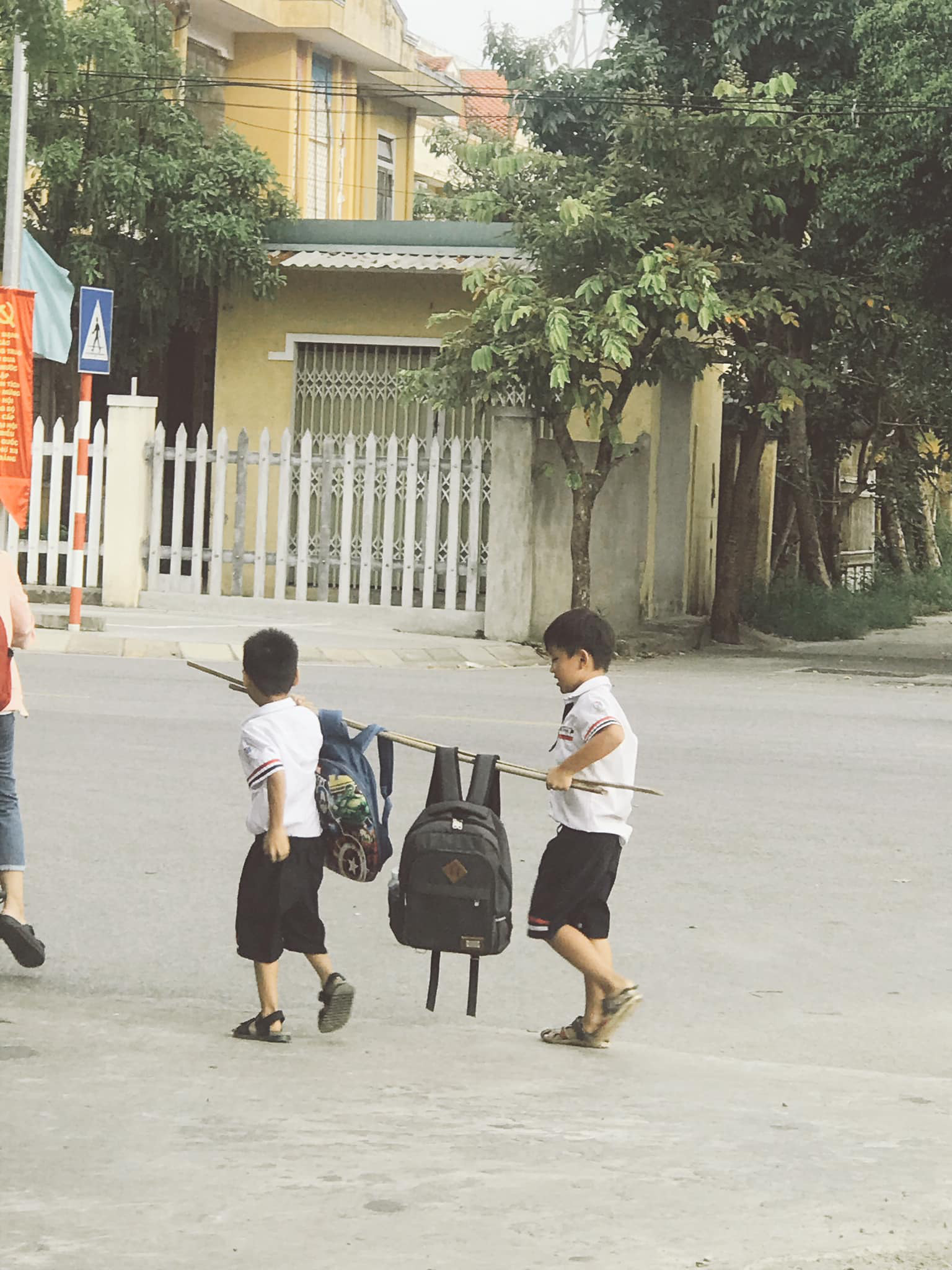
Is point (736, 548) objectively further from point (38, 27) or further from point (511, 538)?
point (38, 27)

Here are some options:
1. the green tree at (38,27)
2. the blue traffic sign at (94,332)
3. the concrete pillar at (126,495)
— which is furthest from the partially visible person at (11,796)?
the concrete pillar at (126,495)

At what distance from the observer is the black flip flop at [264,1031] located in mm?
5410

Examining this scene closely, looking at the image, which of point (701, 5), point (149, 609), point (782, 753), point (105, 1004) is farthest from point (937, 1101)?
point (701, 5)

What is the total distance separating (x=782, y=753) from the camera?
11.4 meters

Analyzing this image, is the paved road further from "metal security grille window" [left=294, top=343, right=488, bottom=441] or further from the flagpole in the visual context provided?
"metal security grille window" [left=294, top=343, right=488, bottom=441]

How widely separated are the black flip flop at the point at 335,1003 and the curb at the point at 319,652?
9.49 metres

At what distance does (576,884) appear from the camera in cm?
557

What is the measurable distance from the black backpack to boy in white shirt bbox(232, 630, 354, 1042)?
0.88 ft

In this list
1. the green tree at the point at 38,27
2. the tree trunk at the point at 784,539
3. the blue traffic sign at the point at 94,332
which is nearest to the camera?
the green tree at the point at 38,27

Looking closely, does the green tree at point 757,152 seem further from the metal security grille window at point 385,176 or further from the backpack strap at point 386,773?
the backpack strap at point 386,773

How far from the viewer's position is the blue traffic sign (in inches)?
618

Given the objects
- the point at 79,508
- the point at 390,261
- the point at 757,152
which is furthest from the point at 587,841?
the point at 390,261

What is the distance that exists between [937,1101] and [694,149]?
14.3 m

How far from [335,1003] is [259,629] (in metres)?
11.7
